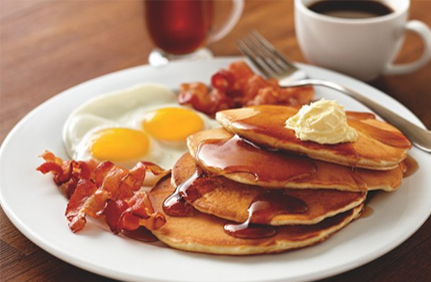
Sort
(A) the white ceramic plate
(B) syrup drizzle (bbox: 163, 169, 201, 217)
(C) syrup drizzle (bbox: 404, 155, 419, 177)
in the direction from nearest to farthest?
(A) the white ceramic plate → (B) syrup drizzle (bbox: 163, 169, 201, 217) → (C) syrup drizzle (bbox: 404, 155, 419, 177)

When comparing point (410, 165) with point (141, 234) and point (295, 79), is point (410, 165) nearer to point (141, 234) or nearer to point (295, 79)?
point (295, 79)

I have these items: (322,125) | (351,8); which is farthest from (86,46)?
(322,125)

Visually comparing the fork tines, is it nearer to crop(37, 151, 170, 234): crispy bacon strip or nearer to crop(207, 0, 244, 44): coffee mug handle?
crop(207, 0, 244, 44): coffee mug handle

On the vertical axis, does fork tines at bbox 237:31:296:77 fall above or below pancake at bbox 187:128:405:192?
below

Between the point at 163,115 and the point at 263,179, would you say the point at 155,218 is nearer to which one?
the point at 263,179

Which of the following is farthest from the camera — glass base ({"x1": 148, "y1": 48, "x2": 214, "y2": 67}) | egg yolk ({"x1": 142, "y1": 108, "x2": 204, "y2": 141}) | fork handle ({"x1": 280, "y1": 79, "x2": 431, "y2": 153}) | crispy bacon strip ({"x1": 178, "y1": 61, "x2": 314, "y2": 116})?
glass base ({"x1": 148, "y1": 48, "x2": 214, "y2": 67})

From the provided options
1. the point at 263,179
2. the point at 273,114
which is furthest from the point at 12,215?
the point at 273,114

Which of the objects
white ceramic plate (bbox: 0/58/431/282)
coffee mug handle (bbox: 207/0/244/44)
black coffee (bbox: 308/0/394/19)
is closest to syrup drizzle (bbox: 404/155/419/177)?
white ceramic plate (bbox: 0/58/431/282)

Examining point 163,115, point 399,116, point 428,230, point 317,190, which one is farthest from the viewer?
point 163,115
